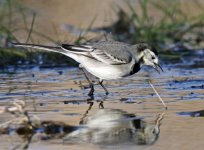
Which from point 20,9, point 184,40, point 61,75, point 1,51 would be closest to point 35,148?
point 61,75

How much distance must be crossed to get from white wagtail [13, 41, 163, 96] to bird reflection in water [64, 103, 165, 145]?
1331 mm

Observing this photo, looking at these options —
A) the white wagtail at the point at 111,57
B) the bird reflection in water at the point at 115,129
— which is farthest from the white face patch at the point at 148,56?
the bird reflection in water at the point at 115,129

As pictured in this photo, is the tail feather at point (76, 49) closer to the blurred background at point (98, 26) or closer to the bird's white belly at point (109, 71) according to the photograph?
the bird's white belly at point (109, 71)

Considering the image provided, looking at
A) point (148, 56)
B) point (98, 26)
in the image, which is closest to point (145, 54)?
point (148, 56)

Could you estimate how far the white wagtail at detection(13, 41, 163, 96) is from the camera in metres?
10.2

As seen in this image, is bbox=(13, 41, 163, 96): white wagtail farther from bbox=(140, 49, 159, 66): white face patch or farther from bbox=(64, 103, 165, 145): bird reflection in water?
bbox=(64, 103, 165, 145): bird reflection in water

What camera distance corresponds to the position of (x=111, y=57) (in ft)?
33.8

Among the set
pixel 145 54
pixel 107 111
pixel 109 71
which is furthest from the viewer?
pixel 145 54

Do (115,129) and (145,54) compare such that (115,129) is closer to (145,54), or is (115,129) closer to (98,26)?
(145,54)

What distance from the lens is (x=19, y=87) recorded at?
34.8 feet

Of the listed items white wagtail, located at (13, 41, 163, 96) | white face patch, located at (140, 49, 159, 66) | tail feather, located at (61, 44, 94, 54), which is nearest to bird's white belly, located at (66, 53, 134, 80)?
white wagtail, located at (13, 41, 163, 96)

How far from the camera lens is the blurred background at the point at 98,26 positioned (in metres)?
12.9

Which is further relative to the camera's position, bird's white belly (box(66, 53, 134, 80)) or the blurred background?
the blurred background

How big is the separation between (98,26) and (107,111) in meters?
7.26
